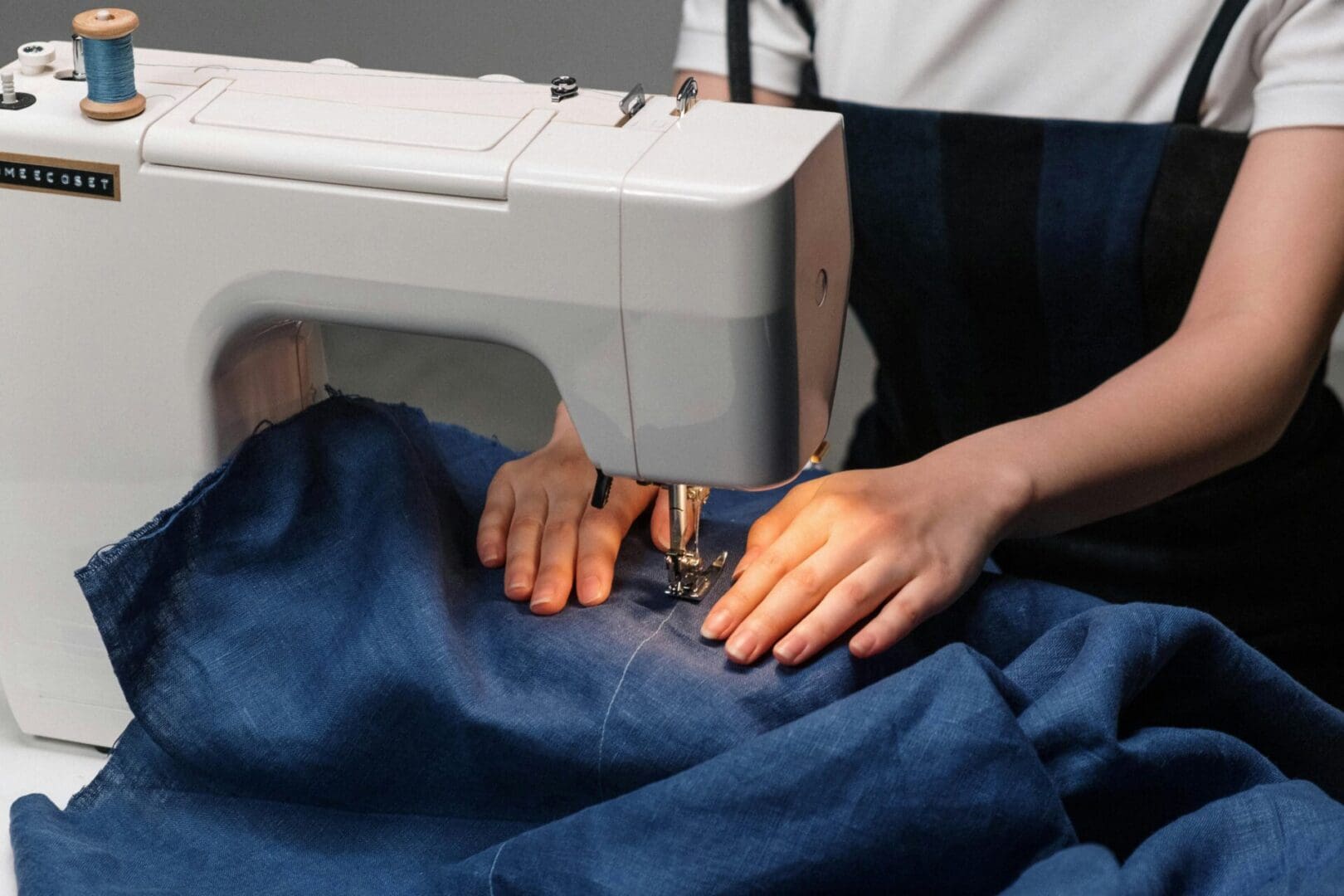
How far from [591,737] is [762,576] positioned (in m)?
0.16

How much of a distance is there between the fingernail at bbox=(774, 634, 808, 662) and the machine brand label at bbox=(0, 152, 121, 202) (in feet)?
1.56

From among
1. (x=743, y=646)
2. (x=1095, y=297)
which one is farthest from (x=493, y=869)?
(x=1095, y=297)

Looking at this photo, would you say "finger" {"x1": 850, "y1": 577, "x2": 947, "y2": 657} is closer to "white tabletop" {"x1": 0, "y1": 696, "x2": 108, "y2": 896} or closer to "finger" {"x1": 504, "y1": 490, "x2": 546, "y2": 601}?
"finger" {"x1": 504, "y1": 490, "x2": 546, "y2": 601}

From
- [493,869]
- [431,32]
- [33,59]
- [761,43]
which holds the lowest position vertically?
[431,32]

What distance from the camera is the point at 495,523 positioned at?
1.06 meters

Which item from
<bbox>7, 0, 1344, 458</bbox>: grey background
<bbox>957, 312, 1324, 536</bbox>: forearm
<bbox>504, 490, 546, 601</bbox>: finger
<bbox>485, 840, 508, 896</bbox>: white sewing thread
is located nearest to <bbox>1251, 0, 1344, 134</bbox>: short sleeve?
<bbox>957, 312, 1324, 536</bbox>: forearm

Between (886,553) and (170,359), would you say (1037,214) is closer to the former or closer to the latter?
(886,553)

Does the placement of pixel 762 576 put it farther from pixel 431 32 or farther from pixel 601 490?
pixel 431 32

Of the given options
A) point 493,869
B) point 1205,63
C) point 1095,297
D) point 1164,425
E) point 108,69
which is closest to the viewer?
point 493,869

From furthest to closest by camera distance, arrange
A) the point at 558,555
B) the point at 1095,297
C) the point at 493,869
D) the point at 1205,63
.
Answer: the point at 1095,297 → the point at 1205,63 → the point at 558,555 → the point at 493,869

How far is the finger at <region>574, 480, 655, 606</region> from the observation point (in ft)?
3.27

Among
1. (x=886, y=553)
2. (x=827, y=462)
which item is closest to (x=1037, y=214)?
(x=886, y=553)

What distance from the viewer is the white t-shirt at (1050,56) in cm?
123

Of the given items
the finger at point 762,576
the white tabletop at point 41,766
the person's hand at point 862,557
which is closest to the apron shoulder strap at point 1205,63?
the person's hand at point 862,557
